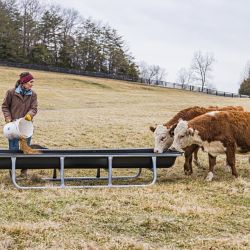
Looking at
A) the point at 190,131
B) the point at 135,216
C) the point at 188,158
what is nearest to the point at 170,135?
the point at 190,131

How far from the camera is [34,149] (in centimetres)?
1039

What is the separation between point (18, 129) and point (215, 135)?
13.4 feet

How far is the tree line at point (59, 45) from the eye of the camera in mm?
82750

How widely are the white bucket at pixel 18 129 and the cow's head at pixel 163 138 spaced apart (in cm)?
269

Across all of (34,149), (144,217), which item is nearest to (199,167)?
(34,149)

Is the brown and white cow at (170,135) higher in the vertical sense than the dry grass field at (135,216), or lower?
higher

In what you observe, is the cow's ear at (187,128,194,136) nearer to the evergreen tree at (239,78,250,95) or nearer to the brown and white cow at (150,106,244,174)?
the brown and white cow at (150,106,244,174)

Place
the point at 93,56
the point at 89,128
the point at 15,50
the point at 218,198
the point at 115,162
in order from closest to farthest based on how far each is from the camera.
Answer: the point at 218,198 → the point at 115,162 → the point at 89,128 → the point at 15,50 → the point at 93,56

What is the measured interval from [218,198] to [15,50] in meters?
76.6

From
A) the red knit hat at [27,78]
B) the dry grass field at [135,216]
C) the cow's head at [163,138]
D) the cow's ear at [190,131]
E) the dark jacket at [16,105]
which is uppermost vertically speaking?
the red knit hat at [27,78]

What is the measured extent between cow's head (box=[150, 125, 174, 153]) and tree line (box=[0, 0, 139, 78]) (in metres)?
72.8

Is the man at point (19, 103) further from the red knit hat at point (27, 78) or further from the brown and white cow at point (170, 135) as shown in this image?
the brown and white cow at point (170, 135)

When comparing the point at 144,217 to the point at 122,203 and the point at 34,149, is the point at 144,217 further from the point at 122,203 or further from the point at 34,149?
the point at 34,149

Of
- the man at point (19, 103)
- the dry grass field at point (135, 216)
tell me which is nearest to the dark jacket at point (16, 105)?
the man at point (19, 103)
